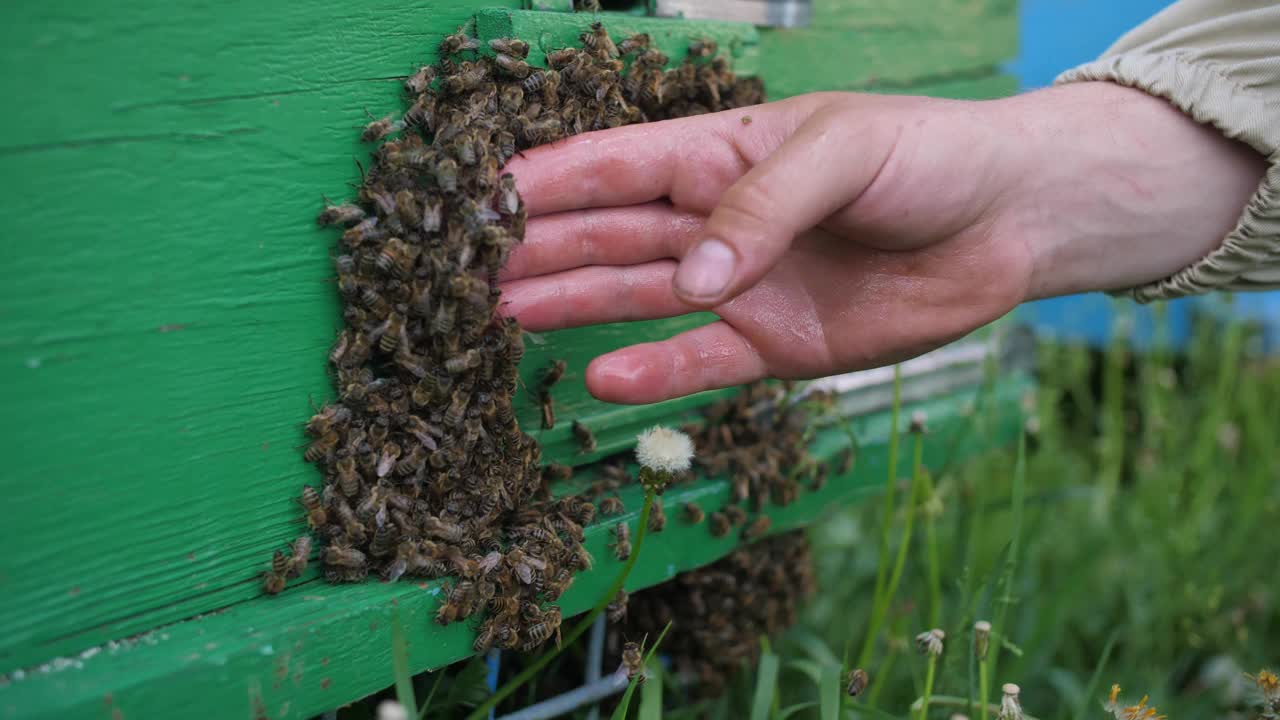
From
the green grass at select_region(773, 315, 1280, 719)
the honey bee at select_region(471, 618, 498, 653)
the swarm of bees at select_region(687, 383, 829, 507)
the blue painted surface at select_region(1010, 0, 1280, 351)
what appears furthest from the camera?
the blue painted surface at select_region(1010, 0, 1280, 351)

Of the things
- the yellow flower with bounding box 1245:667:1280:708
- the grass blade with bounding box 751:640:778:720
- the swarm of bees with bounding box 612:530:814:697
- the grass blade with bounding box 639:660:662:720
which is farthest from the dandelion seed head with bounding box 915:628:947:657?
the swarm of bees with bounding box 612:530:814:697

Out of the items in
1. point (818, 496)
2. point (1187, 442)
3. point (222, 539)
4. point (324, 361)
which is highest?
point (324, 361)

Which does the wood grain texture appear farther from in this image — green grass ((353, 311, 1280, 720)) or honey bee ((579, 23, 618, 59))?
honey bee ((579, 23, 618, 59))

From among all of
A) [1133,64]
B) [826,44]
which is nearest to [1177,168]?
[1133,64]

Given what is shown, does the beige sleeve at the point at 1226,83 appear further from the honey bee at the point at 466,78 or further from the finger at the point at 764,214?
the honey bee at the point at 466,78

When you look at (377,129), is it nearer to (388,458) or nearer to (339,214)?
(339,214)

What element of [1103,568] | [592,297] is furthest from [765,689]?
[1103,568]

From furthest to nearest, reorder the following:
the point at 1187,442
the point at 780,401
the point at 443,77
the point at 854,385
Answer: the point at 1187,442 → the point at 854,385 → the point at 780,401 → the point at 443,77

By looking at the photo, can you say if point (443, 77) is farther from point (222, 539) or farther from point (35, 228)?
point (222, 539)
